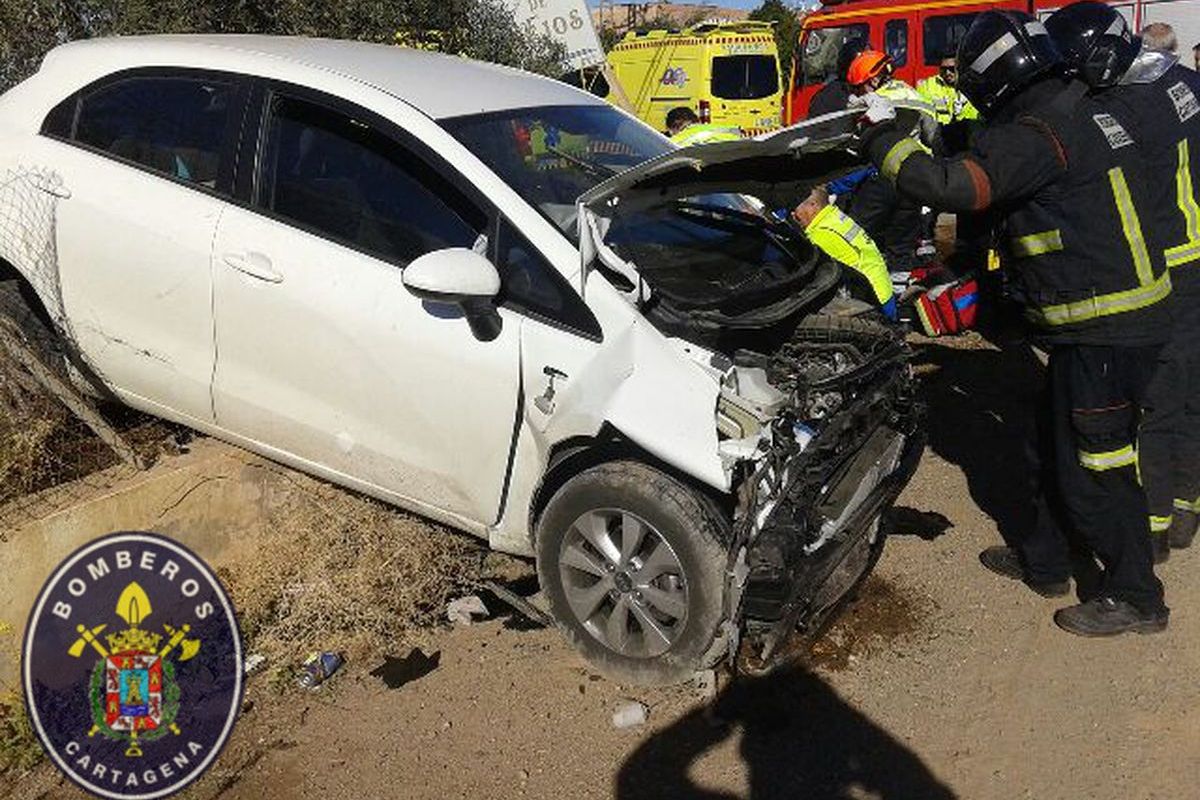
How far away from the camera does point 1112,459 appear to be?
3645 millimetres

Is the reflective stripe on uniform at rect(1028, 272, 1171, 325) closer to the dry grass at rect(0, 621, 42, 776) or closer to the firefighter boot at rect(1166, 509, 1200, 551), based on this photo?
the firefighter boot at rect(1166, 509, 1200, 551)

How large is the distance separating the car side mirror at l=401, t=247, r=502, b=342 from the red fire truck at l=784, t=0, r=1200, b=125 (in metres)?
10.1

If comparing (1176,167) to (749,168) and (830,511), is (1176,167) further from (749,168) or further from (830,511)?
(830,511)

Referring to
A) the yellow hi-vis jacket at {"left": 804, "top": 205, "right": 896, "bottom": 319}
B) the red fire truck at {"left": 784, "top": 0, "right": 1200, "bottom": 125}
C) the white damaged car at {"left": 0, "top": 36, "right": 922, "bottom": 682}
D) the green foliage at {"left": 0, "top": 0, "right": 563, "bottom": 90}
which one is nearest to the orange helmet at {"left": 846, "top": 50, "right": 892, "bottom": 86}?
the yellow hi-vis jacket at {"left": 804, "top": 205, "right": 896, "bottom": 319}

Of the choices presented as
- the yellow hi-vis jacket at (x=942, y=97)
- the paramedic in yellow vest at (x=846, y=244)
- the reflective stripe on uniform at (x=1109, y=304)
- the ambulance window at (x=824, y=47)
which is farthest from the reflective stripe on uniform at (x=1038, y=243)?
the ambulance window at (x=824, y=47)

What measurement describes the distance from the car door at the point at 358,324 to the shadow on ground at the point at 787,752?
95cm

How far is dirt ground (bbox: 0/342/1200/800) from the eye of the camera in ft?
9.98

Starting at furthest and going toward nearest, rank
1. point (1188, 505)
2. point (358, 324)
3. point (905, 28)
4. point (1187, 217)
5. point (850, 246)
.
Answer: point (905, 28)
point (850, 246)
point (1188, 505)
point (1187, 217)
point (358, 324)

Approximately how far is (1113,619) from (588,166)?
249cm

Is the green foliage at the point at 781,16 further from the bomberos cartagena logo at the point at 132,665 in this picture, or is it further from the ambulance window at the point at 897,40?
the bomberos cartagena logo at the point at 132,665

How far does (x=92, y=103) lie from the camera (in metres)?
4.02

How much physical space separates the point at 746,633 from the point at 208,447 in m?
2.27

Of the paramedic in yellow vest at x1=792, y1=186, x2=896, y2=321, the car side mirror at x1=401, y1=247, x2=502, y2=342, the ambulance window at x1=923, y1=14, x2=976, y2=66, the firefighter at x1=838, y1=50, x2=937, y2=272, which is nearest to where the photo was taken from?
the car side mirror at x1=401, y1=247, x2=502, y2=342

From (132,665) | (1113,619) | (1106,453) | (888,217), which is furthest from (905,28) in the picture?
(132,665)
